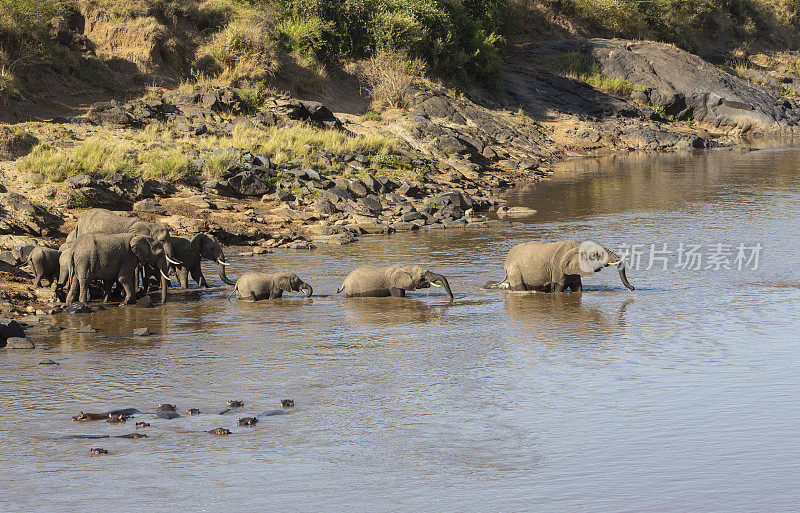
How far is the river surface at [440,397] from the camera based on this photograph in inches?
257

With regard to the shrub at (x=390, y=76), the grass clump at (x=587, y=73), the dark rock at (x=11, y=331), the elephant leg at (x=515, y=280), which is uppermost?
the grass clump at (x=587, y=73)

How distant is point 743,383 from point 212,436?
5195 millimetres

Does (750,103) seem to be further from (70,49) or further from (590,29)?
(70,49)

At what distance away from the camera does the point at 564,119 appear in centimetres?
4191

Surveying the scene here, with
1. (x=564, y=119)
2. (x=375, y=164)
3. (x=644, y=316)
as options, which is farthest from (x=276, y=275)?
(x=564, y=119)

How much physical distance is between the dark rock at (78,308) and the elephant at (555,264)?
20.4ft

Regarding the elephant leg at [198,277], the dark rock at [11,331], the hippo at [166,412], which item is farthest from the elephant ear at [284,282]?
the hippo at [166,412]

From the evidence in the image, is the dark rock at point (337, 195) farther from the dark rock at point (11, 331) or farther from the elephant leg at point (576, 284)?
the dark rock at point (11, 331)

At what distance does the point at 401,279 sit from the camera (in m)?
13.7

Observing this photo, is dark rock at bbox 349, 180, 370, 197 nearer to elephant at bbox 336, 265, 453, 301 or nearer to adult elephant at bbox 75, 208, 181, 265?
adult elephant at bbox 75, 208, 181, 265

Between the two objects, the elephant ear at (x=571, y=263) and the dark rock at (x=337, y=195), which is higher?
the dark rock at (x=337, y=195)

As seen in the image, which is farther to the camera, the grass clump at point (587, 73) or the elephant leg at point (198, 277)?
the grass clump at point (587, 73)

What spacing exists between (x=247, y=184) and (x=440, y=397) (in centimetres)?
1400

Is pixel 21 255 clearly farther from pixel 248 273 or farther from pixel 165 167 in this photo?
pixel 165 167
